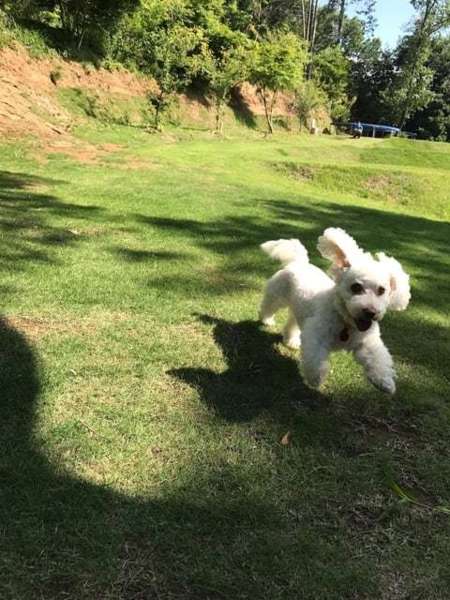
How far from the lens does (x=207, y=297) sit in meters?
4.69

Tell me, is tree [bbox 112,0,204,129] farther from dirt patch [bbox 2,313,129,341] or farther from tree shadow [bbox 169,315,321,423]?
tree shadow [bbox 169,315,321,423]

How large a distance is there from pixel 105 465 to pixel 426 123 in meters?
57.5

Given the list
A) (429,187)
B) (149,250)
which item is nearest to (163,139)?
(429,187)

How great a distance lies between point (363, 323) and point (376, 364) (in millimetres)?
257

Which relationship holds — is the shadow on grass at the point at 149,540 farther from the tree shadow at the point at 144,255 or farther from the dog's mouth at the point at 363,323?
the tree shadow at the point at 144,255

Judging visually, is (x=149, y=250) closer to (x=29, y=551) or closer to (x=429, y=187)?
(x=29, y=551)

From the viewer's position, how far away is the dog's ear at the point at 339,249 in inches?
125

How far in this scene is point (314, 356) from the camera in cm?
310

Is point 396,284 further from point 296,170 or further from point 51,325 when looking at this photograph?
point 296,170

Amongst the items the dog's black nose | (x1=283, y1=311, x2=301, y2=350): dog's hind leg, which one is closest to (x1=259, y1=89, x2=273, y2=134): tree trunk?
(x1=283, y1=311, x2=301, y2=350): dog's hind leg

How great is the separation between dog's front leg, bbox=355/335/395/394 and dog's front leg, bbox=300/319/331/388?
194 millimetres

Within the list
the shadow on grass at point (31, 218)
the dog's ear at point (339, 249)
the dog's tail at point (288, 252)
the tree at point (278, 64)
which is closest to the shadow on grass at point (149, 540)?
the dog's ear at point (339, 249)

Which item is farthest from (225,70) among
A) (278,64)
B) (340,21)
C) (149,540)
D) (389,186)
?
(340,21)

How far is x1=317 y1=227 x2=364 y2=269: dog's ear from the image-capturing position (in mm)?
3176
